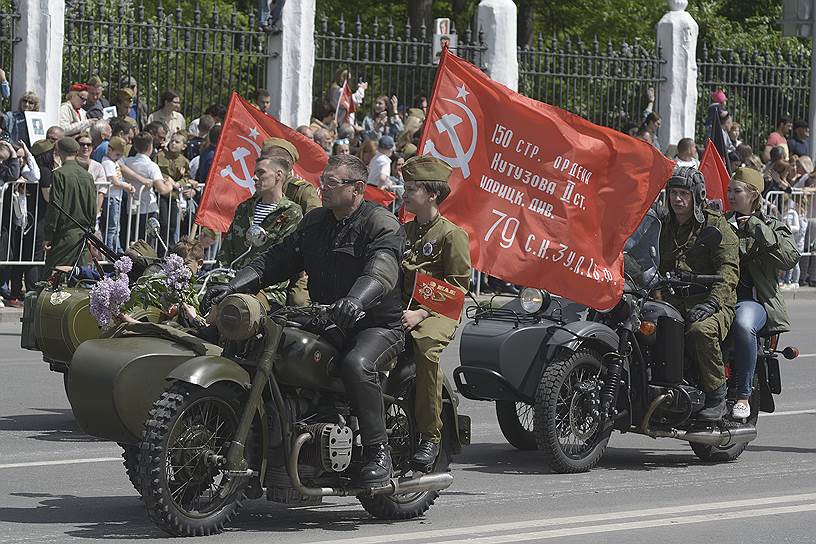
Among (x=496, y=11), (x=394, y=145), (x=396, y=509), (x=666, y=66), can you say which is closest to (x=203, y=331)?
(x=396, y=509)

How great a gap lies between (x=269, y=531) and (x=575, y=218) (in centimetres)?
361

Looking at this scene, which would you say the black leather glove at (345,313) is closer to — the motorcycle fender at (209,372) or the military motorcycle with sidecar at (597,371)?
the motorcycle fender at (209,372)

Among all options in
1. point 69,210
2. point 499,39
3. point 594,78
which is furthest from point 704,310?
point 594,78

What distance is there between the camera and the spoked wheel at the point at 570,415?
967 centimetres

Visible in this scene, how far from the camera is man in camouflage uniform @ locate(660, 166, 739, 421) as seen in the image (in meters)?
10.4

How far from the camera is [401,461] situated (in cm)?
826

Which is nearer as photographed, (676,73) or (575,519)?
(575,519)

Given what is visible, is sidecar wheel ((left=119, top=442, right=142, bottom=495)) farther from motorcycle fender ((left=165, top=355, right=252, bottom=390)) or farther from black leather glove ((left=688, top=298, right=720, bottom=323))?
black leather glove ((left=688, top=298, right=720, bottom=323))

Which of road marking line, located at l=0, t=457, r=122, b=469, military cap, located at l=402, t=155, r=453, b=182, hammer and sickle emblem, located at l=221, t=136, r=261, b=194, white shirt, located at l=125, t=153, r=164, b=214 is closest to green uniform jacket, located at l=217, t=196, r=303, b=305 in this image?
military cap, located at l=402, t=155, r=453, b=182

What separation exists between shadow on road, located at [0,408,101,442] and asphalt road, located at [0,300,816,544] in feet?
0.04

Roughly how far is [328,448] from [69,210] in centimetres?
898

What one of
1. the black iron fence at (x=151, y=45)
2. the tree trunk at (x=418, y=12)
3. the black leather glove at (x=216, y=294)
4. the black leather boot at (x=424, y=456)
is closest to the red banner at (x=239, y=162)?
the black leather boot at (x=424, y=456)

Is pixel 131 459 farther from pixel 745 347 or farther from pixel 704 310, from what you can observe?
pixel 745 347

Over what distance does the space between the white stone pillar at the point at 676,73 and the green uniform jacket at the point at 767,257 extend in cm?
1700
